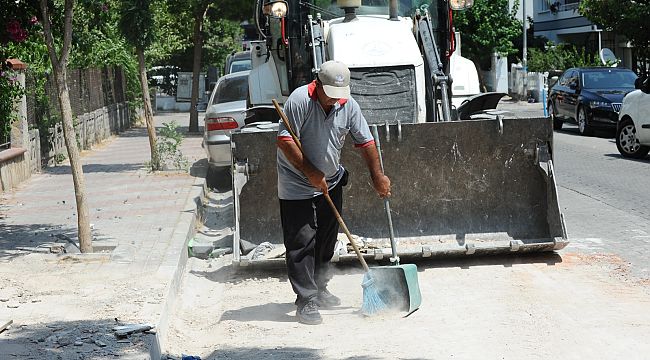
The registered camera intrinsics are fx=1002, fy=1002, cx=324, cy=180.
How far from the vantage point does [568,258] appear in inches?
367

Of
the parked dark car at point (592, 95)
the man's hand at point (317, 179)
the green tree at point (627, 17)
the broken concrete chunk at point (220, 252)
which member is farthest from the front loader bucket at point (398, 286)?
the green tree at point (627, 17)

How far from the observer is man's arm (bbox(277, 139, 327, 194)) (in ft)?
24.2

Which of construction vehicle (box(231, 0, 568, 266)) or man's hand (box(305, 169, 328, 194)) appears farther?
construction vehicle (box(231, 0, 568, 266))

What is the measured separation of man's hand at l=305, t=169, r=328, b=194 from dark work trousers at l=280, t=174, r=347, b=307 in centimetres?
25

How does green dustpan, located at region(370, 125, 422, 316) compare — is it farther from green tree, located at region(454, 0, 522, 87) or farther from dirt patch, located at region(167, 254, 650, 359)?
green tree, located at region(454, 0, 522, 87)

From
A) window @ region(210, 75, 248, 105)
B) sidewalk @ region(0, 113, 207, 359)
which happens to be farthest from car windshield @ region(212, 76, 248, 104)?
sidewalk @ region(0, 113, 207, 359)

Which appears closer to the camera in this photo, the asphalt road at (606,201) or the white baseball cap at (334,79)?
the white baseball cap at (334,79)

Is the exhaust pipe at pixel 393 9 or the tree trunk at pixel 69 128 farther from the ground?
the exhaust pipe at pixel 393 9

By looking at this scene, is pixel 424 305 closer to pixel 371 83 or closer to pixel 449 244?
pixel 449 244

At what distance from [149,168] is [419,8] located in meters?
7.26

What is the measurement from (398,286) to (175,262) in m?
2.43

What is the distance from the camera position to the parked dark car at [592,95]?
76.9 feet

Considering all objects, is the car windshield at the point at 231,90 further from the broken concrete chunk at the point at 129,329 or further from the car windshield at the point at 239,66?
the broken concrete chunk at the point at 129,329

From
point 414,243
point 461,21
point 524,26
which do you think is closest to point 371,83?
point 414,243
